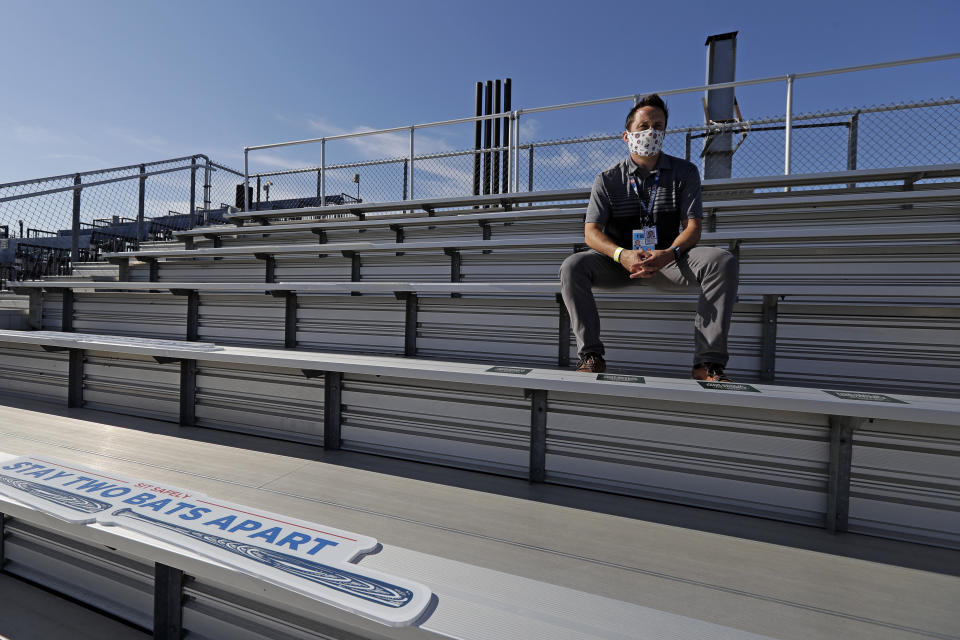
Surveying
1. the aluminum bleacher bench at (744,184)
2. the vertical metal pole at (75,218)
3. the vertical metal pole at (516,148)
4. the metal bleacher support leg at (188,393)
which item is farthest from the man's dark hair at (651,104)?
the vertical metal pole at (75,218)

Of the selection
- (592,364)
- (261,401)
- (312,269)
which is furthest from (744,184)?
(261,401)

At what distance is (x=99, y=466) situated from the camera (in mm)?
1271

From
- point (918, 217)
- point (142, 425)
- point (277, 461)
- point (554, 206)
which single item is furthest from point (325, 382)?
point (918, 217)

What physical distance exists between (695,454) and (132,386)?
215 centimetres

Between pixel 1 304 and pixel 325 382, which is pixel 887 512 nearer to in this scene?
pixel 325 382

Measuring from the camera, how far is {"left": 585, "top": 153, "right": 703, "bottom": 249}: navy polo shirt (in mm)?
1439

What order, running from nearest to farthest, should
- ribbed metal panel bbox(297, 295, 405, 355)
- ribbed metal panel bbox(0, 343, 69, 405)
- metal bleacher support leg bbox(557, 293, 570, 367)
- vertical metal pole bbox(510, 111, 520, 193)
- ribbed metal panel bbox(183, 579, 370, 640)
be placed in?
ribbed metal panel bbox(183, 579, 370, 640) → metal bleacher support leg bbox(557, 293, 570, 367) → ribbed metal panel bbox(297, 295, 405, 355) → ribbed metal panel bbox(0, 343, 69, 405) → vertical metal pole bbox(510, 111, 520, 193)

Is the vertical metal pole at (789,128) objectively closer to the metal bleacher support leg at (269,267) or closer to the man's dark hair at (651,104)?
the man's dark hair at (651,104)

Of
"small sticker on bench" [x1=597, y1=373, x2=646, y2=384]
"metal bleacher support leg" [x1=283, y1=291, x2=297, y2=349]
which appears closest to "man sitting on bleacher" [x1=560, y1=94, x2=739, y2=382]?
"small sticker on bench" [x1=597, y1=373, x2=646, y2=384]

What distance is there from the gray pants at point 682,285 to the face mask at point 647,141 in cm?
37

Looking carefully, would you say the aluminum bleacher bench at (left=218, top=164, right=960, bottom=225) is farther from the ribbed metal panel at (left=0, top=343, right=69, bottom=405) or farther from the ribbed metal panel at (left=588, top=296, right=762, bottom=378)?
the ribbed metal panel at (left=0, top=343, right=69, bottom=405)

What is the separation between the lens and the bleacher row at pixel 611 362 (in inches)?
39.9

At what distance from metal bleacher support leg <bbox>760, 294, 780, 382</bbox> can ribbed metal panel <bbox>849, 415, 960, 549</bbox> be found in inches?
17.8

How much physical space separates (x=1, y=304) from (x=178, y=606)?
11.5 feet
